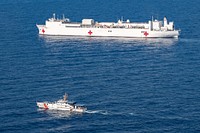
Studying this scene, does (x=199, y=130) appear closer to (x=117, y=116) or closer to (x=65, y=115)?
(x=117, y=116)

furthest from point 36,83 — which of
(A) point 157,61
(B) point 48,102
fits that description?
(A) point 157,61

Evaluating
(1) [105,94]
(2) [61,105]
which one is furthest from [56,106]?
(1) [105,94]

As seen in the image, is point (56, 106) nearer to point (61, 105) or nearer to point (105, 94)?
point (61, 105)

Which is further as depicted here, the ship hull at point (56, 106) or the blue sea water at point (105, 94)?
the ship hull at point (56, 106)

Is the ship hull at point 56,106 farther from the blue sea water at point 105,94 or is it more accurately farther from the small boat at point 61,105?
the blue sea water at point 105,94

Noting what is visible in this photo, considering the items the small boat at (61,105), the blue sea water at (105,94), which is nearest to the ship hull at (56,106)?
the small boat at (61,105)

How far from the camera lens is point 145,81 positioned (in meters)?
173

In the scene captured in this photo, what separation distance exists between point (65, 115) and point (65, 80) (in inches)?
1125

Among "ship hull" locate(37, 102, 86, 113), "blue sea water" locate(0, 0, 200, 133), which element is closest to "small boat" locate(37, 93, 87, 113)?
"ship hull" locate(37, 102, 86, 113)

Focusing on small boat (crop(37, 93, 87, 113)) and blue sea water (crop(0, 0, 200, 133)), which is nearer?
blue sea water (crop(0, 0, 200, 133))

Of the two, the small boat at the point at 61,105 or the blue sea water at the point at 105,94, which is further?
the small boat at the point at 61,105

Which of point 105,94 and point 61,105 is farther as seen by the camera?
point 105,94

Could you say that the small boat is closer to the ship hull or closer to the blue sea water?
the ship hull

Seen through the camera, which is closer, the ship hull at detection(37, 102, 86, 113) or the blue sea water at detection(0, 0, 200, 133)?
the blue sea water at detection(0, 0, 200, 133)
